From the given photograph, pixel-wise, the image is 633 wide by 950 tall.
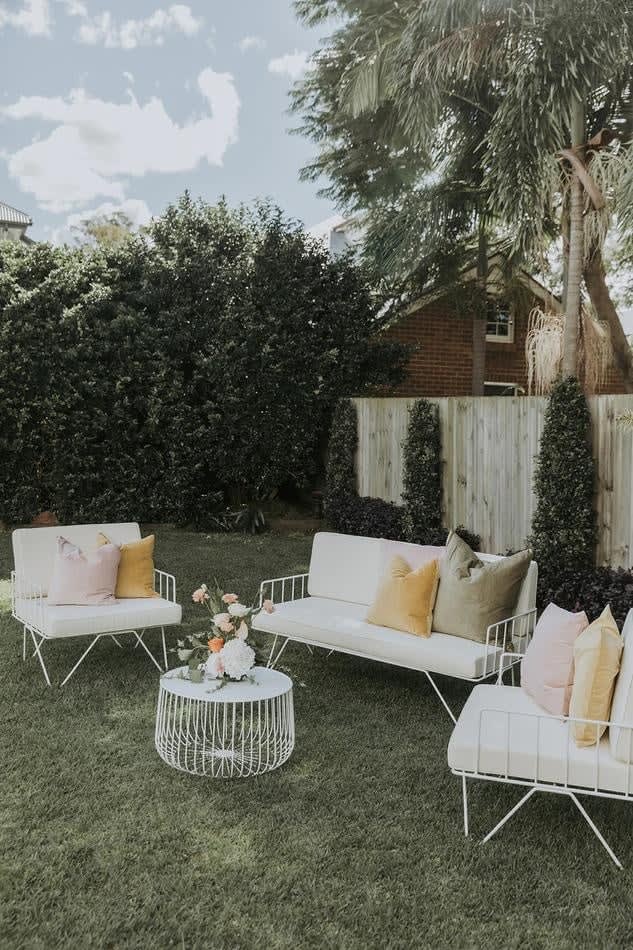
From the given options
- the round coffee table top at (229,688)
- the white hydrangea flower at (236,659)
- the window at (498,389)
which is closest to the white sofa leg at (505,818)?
the round coffee table top at (229,688)

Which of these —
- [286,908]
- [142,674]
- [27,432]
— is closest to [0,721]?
[142,674]

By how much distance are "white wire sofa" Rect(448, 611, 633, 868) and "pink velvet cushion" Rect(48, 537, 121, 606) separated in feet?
10.3

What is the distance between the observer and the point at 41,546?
20.8ft

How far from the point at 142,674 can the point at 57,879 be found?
2.62m

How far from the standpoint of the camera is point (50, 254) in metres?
12.3

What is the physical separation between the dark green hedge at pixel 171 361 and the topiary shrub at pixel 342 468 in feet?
2.10

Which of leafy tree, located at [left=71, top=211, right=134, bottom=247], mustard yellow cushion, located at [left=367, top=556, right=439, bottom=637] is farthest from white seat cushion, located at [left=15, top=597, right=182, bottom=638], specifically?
leafy tree, located at [left=71, top=211, right=134, bottom=247]

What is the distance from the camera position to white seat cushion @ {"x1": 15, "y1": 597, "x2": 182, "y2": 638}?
5.61 metres

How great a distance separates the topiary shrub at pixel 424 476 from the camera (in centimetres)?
1041

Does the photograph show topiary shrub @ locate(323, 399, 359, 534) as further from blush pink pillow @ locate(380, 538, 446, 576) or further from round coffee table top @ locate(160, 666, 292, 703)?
round coffee table top @ locate(160, 666, 292, 703)

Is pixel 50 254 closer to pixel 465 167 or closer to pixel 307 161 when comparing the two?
pixel 307 161

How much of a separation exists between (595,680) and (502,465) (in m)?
5.88

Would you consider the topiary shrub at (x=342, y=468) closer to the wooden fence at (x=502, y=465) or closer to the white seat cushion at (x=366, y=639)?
the wooden fence at (x=502, y=465)

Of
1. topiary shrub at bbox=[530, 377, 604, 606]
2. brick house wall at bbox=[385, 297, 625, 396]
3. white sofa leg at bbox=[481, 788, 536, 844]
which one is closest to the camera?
white sofa leg at bbox=[481, 788, 536, 844]
